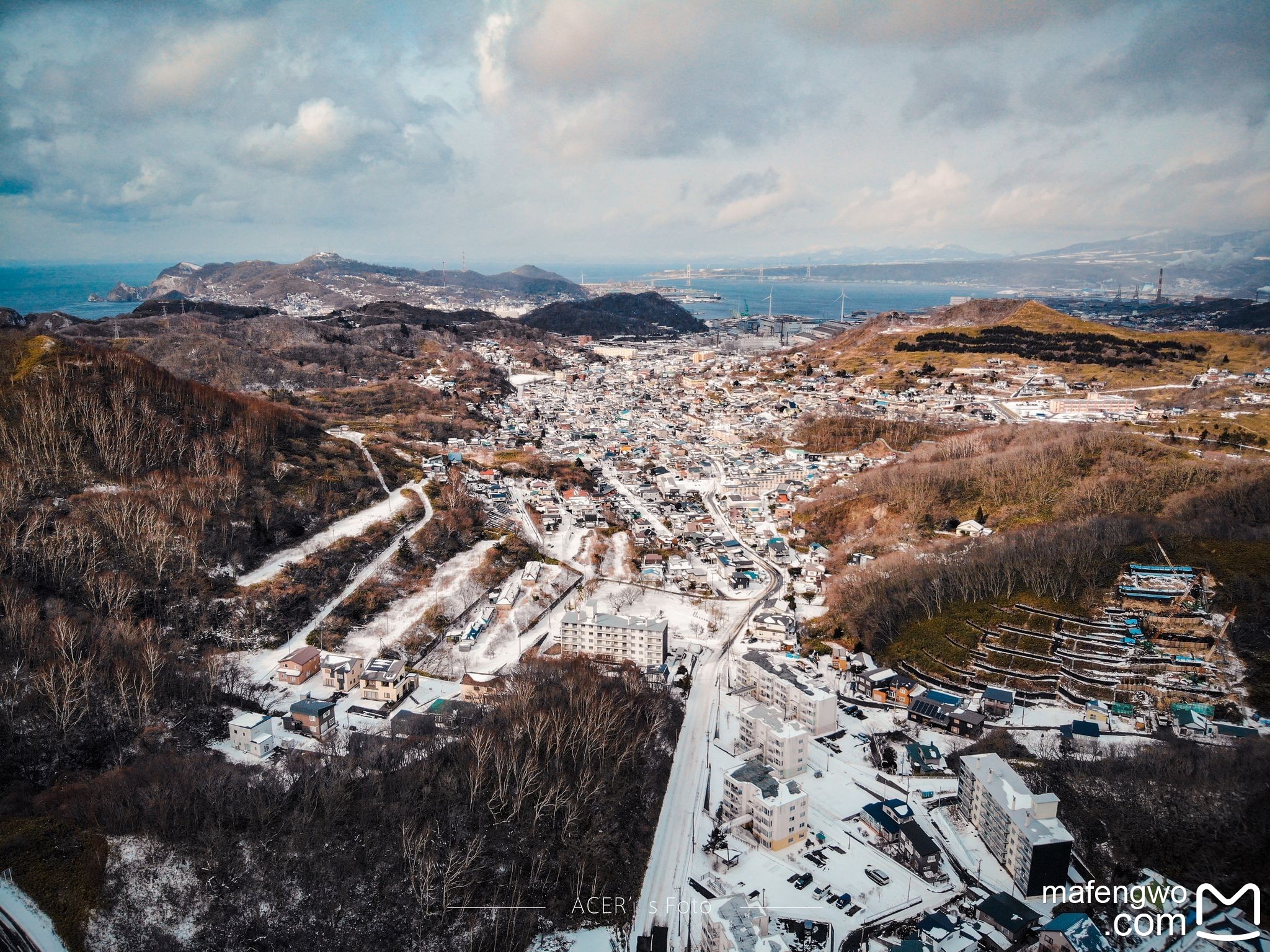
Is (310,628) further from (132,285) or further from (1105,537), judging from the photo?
(132,285)

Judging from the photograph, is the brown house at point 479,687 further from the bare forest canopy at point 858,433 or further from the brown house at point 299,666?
the bare forest canopy at point 858,433

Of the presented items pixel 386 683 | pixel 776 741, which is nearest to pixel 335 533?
pixel 386 683

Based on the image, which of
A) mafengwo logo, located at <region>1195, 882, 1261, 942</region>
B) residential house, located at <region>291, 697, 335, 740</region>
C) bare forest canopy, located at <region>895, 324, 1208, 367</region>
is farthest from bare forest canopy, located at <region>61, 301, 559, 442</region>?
mafengwo logo, located at <region>1195, 882, 1261, 942</region>

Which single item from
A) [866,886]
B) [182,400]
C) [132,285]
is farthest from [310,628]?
[132,285]

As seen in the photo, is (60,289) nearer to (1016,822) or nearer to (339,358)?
(339,358)

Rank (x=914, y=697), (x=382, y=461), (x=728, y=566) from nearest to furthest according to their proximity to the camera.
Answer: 1. (x=914, y=697)
2. (x=728, y=566)
3. (x=382, y=461)

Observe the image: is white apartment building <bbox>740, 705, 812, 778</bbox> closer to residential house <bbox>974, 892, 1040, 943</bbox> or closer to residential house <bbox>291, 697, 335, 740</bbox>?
residential house <bbox>974, 892, 1040, 943</bbox>

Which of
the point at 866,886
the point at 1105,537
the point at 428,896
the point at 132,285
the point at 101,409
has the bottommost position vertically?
the point at 866,886
